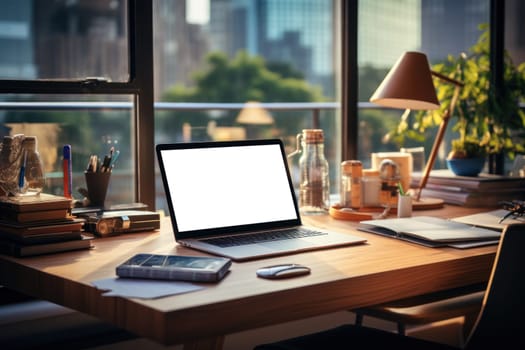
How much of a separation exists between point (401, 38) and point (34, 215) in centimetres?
209

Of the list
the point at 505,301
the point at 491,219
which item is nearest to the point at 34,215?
the point at 505,301

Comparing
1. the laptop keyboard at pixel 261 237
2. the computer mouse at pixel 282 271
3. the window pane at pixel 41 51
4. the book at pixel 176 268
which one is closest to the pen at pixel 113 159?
the window pane at pixel 41 51

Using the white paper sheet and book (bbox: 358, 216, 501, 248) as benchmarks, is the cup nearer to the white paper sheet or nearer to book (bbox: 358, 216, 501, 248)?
book (bbox: 358, 216, 501, 248)

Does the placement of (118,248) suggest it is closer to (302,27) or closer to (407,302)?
(407,302)

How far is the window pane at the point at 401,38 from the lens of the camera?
3.12m

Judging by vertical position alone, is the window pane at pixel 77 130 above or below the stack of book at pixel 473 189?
above

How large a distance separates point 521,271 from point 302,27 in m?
21.1

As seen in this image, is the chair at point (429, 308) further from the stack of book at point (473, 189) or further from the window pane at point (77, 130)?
the window pane at point (77, 130)

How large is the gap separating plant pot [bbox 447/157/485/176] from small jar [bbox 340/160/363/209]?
52 centimetres

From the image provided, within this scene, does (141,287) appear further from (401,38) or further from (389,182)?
(401,38)

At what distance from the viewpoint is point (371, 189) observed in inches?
99.8

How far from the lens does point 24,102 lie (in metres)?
2.30

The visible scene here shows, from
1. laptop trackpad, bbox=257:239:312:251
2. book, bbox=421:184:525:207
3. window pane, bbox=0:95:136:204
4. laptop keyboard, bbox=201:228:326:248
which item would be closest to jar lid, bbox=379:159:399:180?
book, bbox=421:184:525:207

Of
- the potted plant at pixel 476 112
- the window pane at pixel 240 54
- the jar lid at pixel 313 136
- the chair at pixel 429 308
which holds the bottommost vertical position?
the chair at pixel 429 308
